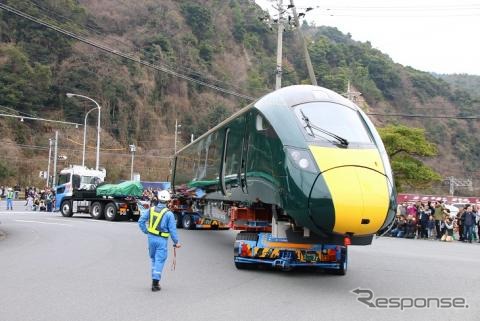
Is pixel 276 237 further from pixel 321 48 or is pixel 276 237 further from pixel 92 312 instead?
pixel 321 48

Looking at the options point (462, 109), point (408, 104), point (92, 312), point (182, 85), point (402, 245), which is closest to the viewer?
point (92, 312)

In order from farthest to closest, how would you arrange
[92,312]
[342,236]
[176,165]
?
[176,165] → [342,236] → [92,312]

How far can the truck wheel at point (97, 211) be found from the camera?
29928 millimetres

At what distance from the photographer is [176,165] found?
27.1m

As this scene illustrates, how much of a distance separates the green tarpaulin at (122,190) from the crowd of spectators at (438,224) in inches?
494

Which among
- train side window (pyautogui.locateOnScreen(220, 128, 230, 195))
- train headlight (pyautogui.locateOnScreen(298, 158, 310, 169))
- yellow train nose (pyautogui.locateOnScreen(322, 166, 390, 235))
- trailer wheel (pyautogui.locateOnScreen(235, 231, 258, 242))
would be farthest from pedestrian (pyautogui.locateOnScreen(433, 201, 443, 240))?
train headlight (pyautogui.locateOnScreen(298, 158, 310, 169))

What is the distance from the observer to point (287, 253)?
11.3 metres

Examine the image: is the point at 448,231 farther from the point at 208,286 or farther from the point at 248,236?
the point at 208,286

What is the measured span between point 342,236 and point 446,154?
84403 mm

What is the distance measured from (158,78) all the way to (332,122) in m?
69.2

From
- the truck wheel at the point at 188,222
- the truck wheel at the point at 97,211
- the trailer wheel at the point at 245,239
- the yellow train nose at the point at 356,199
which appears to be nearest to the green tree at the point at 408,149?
the truck wheel at the point at 97,211

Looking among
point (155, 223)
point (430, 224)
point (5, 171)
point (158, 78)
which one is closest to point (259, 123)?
point (155, 223)

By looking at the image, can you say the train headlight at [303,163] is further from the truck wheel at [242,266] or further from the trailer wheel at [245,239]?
the truck wheel at [242,266]

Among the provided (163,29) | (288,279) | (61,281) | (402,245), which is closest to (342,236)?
(288,279)
